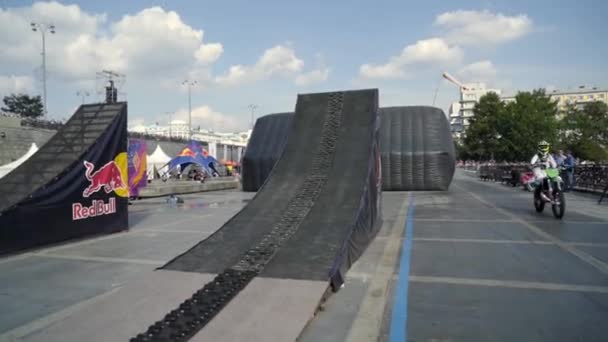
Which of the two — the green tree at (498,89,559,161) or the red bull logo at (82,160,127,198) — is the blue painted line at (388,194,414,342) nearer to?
the red bull logo at (82,160,127,198)

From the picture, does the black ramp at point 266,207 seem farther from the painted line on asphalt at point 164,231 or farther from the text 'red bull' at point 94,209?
the text 'red bull' at point 94,209

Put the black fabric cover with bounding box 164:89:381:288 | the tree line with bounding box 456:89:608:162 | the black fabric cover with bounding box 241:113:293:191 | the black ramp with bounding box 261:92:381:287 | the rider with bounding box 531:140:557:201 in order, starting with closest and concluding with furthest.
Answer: the black ramp with bounding box 261:92:381:287
the black fabric cover with bounding box 164:89:381:288
the rider with bounding box 531:140:557:201
the black fabric cover with bounding box 241:113:293:191
the tree line with bounding box 456:89:608:162

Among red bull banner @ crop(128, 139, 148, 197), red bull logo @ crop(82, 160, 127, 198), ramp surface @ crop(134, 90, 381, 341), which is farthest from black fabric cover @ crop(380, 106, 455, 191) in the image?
red bull logo @ crop(82, 160, 127, 198)

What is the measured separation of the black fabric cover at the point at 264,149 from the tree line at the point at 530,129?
28.7 meters

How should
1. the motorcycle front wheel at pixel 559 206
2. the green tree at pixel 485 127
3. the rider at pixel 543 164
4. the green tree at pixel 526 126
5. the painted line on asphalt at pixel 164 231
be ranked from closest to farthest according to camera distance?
the painted line on asphalt at pixel 164 231 < the motorcycle front wheel at pixel 559 206 < the rider at pixel 543 164 < the green tree at pixel 526 126 < the green tree at pixel 485 127

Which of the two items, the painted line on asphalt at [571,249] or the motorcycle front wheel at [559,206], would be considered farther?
the motorcycle front wheel at [559,206]

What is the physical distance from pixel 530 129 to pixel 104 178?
41084mm

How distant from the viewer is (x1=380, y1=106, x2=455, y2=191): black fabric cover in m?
20.5

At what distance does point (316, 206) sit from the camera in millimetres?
7570

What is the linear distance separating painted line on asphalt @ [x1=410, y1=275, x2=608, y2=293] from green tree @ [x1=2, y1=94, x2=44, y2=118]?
250 feet

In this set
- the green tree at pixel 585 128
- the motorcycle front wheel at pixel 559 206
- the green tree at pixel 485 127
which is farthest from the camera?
the green tree at pixel 485 127

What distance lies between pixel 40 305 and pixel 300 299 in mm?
2940

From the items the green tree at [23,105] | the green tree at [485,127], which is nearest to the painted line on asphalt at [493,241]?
the green tree at [485,127]

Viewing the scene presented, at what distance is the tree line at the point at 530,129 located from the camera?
133 feet
